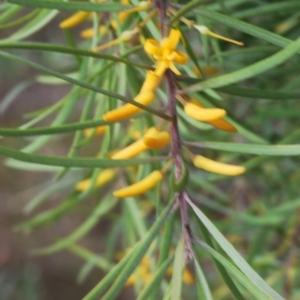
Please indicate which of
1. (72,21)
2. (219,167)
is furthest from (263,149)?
(72,21)

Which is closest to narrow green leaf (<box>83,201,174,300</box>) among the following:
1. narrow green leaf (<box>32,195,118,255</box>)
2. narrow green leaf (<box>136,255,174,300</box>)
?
narrow green leaf (<box>136,255,174,300</box>)

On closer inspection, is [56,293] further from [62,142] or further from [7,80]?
[7,80]

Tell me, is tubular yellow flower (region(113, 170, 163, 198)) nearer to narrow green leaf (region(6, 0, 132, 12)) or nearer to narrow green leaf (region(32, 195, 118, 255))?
narrow green leaf (region(6, 0, 132, 12))

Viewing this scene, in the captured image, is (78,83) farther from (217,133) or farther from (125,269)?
(217,133)

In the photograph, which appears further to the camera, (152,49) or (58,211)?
(58,211)

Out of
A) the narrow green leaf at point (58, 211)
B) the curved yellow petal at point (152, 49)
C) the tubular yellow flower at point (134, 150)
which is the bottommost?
the narrow green leaf at point (58, 211)

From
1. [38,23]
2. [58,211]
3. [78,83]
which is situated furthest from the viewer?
[58,211]

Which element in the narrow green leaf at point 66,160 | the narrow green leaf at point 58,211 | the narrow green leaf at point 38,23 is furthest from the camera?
the narrow green leaf at point 58,211

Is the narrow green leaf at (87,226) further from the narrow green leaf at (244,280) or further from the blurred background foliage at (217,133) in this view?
the narrow green leaf at (244,280)

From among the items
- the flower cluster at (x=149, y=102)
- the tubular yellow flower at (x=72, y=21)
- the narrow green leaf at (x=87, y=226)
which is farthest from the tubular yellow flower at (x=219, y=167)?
the narrow green leaf at (x=87, y=226)
